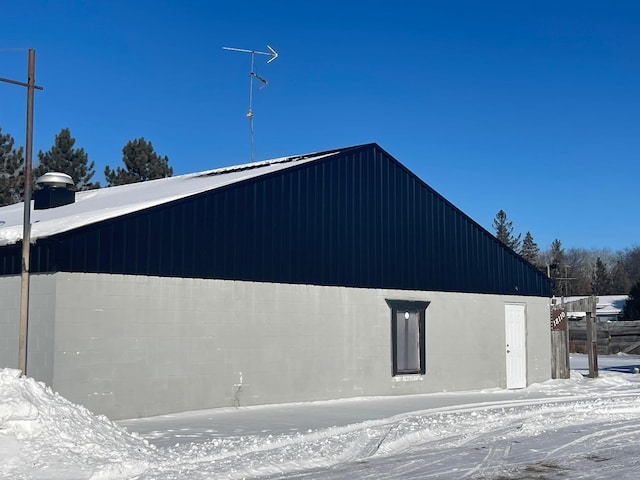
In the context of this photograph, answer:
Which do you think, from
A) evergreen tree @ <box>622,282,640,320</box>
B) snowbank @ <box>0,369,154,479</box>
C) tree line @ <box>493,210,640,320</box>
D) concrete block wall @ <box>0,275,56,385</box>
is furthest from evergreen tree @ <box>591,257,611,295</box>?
snowbank @ <box>0,369,154,479</box>

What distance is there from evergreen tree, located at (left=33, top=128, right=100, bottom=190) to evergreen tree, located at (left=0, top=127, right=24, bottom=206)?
4.32 ft

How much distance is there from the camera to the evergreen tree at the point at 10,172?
140 ft

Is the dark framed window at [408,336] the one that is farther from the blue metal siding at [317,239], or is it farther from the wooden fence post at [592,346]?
the wooden fence post at [592,346]

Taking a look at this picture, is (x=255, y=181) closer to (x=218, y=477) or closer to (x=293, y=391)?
(x=293, y=391)

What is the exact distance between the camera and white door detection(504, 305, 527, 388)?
2131 cm

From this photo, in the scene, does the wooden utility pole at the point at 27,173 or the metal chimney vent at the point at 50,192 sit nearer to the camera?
the wooden utility pole at the point at 27,173

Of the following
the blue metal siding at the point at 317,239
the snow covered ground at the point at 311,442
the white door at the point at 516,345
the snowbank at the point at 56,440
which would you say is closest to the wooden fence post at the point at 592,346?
the blue metal siding at the point at 317,239

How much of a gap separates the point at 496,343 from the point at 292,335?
7.12 metres

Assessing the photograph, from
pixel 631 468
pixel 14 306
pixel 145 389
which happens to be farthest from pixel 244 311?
pixel 631 468

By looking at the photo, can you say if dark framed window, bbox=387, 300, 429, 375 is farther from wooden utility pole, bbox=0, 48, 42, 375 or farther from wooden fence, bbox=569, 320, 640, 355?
wooden fence, bbox=569, 320, 640, 355

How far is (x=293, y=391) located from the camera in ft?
52.9

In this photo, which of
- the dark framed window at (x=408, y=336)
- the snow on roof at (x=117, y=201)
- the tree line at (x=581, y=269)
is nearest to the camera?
the snow on roof at (x=117, y=201)

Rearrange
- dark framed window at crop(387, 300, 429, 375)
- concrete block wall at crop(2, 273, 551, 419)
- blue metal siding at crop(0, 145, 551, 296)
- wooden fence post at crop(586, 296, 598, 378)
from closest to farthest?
concrete block wall at crop(2, 273, 551, 419), blue metal siding at crop(0, 145, 551, 296), dark framed window at crop(387, 300, 429, 375), wooden fence post at crop(586, 296, 598, 378)

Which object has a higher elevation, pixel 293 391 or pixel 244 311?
pixel 244 311
